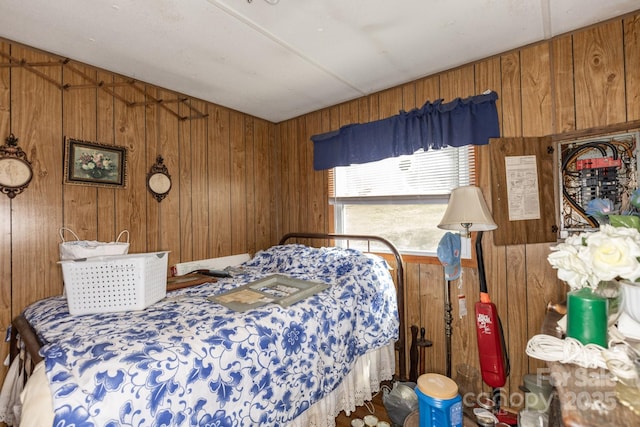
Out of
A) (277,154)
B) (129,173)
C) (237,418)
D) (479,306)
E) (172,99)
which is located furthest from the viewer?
(277,154)

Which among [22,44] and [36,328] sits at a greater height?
[22,44]

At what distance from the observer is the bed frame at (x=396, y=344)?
1.33 metres

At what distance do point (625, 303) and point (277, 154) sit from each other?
328 cm

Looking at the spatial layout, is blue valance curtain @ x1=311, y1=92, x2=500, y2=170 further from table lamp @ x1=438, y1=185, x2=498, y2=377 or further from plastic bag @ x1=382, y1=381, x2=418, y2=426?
plastic bag @ x1=382, y1=381, x2=418, y2=426

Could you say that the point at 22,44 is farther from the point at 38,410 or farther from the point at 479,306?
the point at 479,306

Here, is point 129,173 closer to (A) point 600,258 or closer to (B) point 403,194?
(B) point 403,194

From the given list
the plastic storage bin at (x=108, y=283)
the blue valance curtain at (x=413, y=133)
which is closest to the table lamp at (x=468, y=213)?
the blue valance curtain at (x=413, y=133)

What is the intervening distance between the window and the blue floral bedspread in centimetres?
70

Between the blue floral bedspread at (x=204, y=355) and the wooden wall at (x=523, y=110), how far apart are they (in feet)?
2.02

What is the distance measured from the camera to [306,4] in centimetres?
164

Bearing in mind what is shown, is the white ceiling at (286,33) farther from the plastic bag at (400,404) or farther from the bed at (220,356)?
the plastic bag at (400,404)

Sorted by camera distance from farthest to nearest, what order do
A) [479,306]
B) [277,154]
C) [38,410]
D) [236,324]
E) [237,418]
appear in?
[277,154] < [479,306] < [236,324] < [237,418] < [38,410]

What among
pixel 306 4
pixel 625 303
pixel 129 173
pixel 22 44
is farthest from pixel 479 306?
pixel 22 44

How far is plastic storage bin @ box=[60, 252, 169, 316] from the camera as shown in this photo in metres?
1.60
